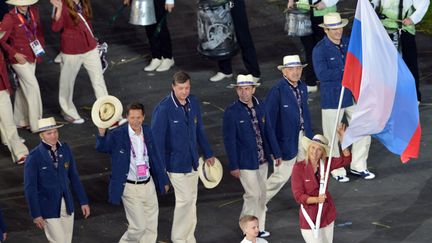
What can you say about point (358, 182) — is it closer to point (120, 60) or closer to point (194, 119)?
point (194, 119)

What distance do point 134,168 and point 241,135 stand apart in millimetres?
1404

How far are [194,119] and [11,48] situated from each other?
3.97m

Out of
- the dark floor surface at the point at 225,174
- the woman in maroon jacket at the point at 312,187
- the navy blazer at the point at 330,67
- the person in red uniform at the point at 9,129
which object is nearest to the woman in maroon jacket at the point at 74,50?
the dark floor surface at the point at 225,174

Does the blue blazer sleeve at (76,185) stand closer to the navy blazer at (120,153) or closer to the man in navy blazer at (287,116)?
the navy blazer at (120,153)

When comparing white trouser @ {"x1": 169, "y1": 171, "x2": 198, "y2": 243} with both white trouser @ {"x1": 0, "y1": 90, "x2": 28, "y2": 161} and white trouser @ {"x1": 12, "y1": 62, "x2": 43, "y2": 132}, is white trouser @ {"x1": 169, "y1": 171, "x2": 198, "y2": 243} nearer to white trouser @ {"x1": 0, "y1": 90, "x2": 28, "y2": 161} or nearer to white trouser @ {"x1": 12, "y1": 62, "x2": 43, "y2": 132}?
white trouser @ {"x1": 0, "y1": 90, "x2": 28, "y2": 161}

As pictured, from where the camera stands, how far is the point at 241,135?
15734mm

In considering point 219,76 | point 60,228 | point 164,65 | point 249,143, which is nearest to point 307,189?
point 249,143

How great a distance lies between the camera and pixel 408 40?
766 inches

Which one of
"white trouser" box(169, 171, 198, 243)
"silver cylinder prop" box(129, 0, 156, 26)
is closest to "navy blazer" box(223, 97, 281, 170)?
"white trouser" box(169, 171, 198, 243)

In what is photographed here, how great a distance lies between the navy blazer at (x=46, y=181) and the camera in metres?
14.7

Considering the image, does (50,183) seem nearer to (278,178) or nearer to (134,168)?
(134,168)

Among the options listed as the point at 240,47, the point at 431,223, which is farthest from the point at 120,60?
the point at 431,223

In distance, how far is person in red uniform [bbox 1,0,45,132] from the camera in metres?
18.4

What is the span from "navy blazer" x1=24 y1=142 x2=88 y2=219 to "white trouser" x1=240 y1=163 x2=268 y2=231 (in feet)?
6.57
